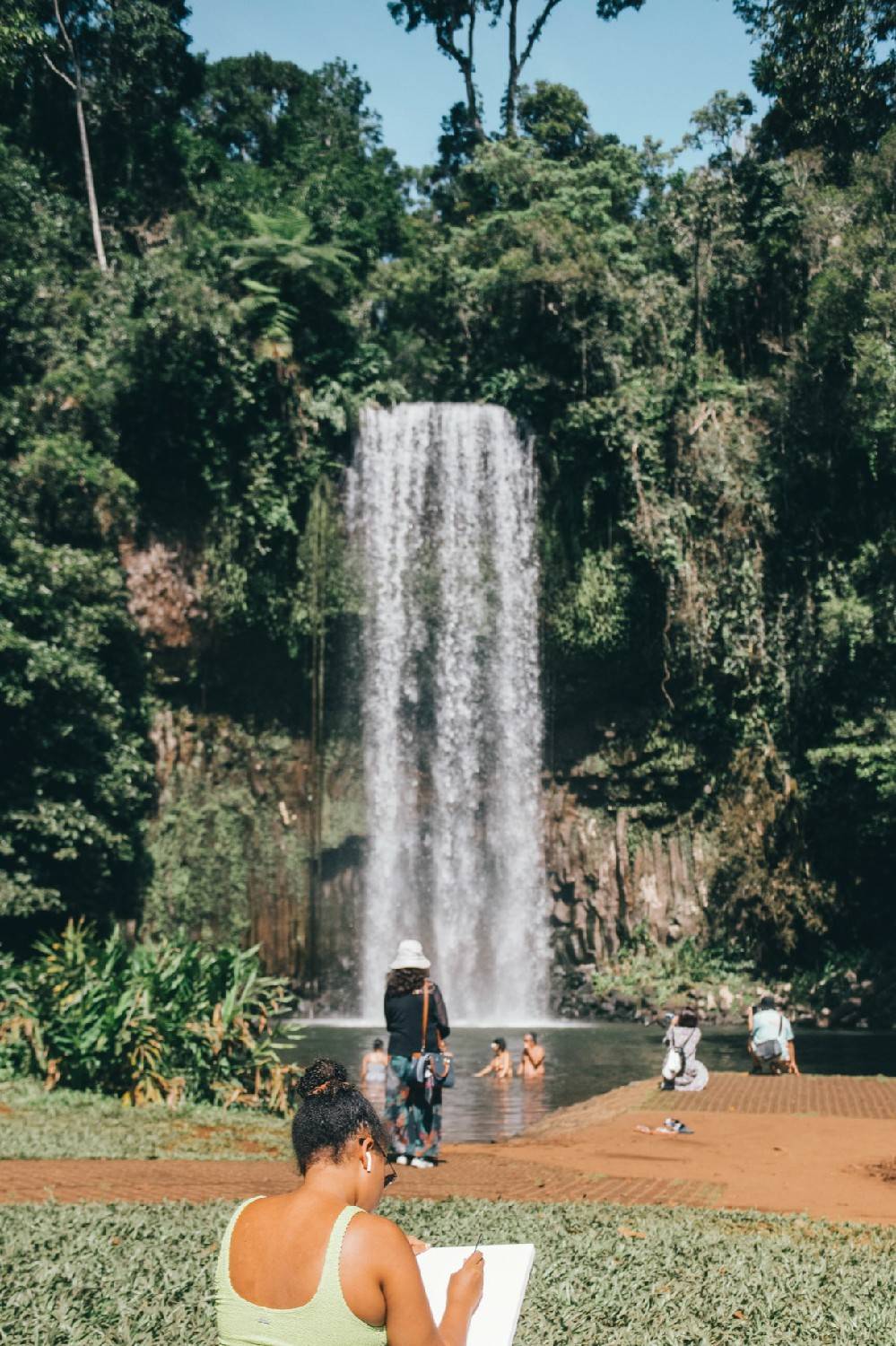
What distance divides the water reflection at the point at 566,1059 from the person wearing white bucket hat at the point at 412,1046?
2.52 m

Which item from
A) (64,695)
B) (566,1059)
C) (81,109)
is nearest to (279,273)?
(81,109)

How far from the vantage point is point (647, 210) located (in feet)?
100.0

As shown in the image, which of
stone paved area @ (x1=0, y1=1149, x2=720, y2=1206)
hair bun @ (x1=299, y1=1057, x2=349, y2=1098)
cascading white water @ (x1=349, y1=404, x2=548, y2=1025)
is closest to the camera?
hair bun @ (x1=299, y1=1057, x2=349, y2=1098)

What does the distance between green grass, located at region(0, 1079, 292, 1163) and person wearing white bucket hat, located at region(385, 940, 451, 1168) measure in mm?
768

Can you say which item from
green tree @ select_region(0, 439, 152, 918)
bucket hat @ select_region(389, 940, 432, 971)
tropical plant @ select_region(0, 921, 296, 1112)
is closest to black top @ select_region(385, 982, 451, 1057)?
bucket hat @ select_region(389, 940, 432, 971)

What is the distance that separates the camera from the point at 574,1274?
506 cm

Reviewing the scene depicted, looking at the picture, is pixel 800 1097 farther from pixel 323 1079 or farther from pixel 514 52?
pixel 514 52

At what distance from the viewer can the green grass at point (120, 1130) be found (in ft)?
28.0

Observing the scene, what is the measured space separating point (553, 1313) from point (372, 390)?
842 inches

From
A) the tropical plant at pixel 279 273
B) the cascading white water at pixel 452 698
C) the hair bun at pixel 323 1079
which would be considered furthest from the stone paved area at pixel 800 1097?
the tropical plant at pixel 279 273

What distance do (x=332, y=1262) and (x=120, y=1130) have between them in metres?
7.79

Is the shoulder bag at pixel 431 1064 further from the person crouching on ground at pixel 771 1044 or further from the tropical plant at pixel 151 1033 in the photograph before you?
the person crouching on ground at pixel 771 1044

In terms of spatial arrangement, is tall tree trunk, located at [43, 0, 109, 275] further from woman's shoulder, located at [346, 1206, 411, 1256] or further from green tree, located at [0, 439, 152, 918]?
woman's shoulder, located at [346, 1206, 411, 1256]

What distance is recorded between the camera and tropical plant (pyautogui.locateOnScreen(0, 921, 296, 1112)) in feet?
36.2
